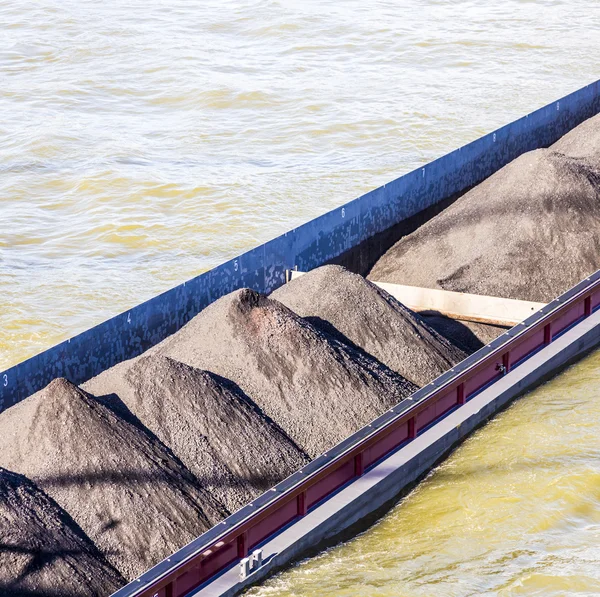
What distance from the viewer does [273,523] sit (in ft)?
→ 20.8

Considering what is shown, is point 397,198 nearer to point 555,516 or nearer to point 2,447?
point 555,516

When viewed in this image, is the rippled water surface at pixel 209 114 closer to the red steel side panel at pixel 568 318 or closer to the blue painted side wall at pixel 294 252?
the blue painted side wall at pixel 294 252

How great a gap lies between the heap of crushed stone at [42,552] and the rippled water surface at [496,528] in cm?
102

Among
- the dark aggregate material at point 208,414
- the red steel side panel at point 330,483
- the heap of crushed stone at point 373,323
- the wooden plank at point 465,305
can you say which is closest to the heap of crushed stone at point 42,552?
the dark aggregate material at point 208,414

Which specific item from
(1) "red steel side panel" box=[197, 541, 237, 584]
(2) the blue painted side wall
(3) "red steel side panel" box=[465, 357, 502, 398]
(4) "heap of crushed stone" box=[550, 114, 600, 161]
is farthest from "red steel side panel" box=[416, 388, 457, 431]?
(4) "heap of crushed stone" box=[550, 114, 600, 161]

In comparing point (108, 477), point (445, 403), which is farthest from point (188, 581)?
point (445, 403)

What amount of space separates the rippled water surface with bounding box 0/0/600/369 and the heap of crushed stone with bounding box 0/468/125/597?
5.72m

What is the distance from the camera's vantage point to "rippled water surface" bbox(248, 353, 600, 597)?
659cm

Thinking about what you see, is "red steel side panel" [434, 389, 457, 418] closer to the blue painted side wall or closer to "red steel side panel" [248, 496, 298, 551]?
"red steel side panel" [248, 496, 298, 551]

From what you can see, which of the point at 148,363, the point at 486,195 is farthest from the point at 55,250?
the point at 148,363

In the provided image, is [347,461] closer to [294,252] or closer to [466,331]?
[466,331]

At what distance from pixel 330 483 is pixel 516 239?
472cm

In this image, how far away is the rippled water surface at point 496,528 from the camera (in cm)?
659

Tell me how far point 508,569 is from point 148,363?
112 inches
